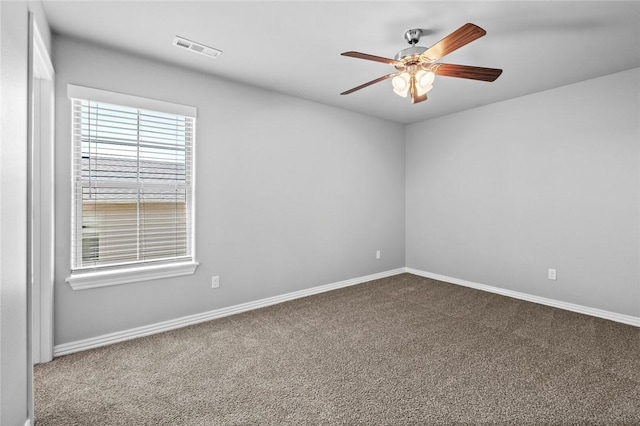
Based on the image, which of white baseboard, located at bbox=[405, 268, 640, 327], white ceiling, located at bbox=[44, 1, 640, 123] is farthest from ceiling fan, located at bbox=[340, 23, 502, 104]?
white baseboard, located at bbox=[405, 268, 640, 327]

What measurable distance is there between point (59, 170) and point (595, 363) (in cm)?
436

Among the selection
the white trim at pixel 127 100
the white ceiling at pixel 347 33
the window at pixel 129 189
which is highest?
the white ceiling at pixel 347 33

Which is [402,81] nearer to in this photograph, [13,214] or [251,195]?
[251,195]

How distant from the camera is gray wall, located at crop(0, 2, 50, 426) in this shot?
4.24 ft

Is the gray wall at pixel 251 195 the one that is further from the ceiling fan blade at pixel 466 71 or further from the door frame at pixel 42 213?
the ceiling fan blade at pixel 466 71

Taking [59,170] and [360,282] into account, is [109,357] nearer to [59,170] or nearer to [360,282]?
[59,170]

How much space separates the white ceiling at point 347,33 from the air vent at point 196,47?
0.06 metres

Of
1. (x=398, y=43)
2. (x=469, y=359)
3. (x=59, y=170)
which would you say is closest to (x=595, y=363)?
(x=469, y=359)

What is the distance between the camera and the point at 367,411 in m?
1.80

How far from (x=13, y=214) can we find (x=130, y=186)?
1.42 metres

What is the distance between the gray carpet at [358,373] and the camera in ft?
5.86

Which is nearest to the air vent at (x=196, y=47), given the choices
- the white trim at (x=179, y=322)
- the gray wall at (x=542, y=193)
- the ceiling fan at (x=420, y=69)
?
the ceiling fan at (x=420, y=69)

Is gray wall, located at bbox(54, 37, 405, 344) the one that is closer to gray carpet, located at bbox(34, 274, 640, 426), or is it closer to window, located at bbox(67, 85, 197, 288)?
window, located at bbox(67, 85, 197, 288)

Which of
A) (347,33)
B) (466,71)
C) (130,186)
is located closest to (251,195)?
(130,186)
